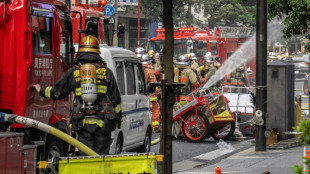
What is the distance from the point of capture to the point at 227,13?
5653 centimetres

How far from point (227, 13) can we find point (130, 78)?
43231mm

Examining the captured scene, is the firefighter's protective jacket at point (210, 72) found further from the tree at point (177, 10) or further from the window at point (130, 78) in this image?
the tree at point (177, 10)

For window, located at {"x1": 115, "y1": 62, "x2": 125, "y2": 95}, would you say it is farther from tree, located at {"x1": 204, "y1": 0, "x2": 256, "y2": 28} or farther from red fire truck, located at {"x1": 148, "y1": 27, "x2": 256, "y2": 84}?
tree, located at {"x1": 204, "y1": 0, "x2": 256, "y2": 28}

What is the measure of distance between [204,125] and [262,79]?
99.4 inches

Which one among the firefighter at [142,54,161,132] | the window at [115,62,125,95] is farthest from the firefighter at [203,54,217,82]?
the window at [115,62,125,95]

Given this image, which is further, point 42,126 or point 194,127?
point 194,127

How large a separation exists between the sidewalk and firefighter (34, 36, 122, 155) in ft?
9.80

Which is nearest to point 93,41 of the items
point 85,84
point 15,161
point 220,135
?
point 85,84

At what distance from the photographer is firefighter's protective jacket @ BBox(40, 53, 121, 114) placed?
9.84 m

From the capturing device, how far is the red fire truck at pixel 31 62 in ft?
33.8

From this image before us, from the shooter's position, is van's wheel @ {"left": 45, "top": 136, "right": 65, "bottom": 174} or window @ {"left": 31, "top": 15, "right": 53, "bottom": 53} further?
van's wheel @ {"left": 45, "top": 136, "right": 65, "bottom": 174}

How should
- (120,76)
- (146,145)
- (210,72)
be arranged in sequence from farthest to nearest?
(210,72), (146,145), (120,76)

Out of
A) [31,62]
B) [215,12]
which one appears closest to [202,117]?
[31,62]

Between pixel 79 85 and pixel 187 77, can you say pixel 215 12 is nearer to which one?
pixel 187 77
